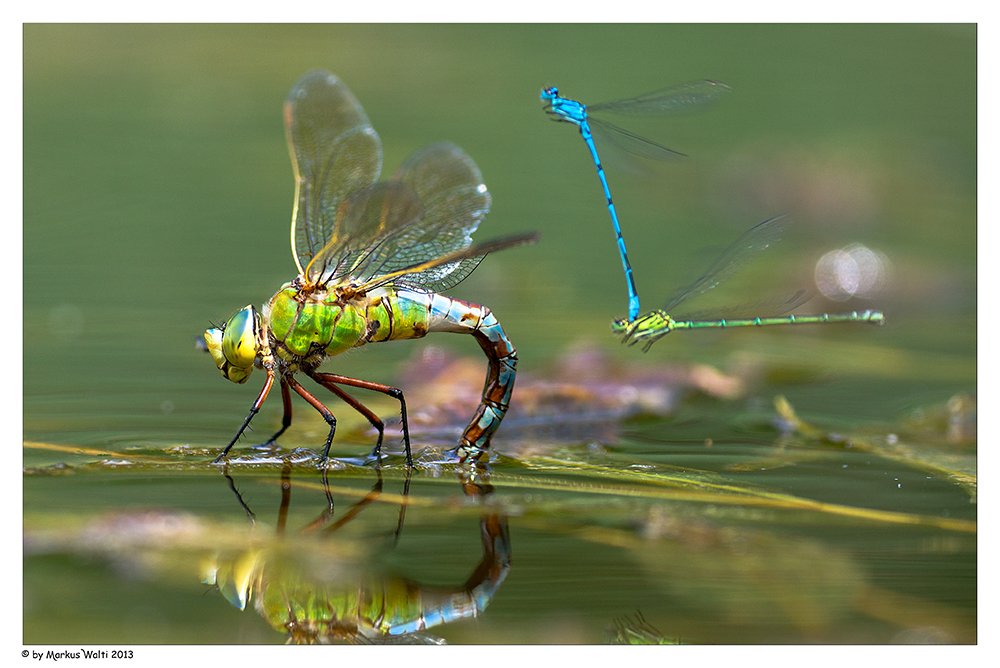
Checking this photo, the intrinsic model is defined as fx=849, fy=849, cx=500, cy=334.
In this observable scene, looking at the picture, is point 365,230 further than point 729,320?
No

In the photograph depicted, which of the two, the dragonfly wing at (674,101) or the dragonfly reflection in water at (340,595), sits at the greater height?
the dragonfly wing at (674,101)

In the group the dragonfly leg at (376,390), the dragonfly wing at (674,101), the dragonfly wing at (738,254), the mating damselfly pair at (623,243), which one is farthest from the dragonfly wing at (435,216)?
the dragonfly wing at (738,254)

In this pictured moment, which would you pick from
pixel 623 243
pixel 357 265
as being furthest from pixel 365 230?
pixel 623 243

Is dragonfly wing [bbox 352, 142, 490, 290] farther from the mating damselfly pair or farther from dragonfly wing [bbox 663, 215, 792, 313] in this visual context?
dragonfly wing [bbox 663, 215, 792, 313]

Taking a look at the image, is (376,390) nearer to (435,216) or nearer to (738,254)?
(435,216)

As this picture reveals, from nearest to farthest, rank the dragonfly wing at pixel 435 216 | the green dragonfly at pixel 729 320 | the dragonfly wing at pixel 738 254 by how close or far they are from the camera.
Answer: the dragonfly wing at pixel 435 216, the green dragonfly at pixel 729 320, the dragonfly wing at pixel 738 254

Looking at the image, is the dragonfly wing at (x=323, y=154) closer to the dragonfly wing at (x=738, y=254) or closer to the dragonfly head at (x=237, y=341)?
the dragonfly head at (x=237, y=341)

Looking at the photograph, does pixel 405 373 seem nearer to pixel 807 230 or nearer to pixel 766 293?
pixel 766 293
